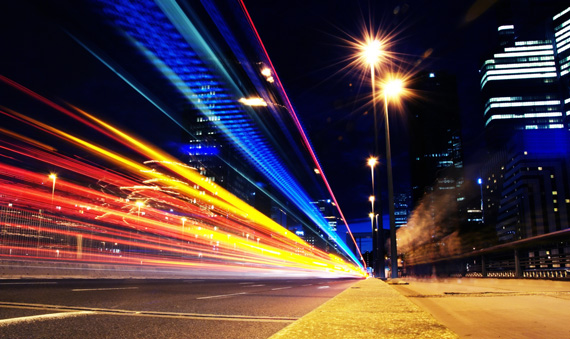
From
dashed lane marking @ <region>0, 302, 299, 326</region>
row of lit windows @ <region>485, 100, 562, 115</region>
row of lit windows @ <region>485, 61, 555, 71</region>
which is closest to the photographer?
dashed lane marking @ <region>0, 302, 299, 326</region>

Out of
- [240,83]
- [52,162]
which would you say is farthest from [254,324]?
[52,162]

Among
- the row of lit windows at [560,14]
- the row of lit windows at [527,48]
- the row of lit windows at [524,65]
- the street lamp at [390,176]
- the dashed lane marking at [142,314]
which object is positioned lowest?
the dashed lane marking at [142,314]

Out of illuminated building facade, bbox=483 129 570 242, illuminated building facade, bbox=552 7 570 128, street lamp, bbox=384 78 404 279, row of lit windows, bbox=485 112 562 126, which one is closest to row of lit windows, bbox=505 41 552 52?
illuminated building facade, bbox=552 7 570 128

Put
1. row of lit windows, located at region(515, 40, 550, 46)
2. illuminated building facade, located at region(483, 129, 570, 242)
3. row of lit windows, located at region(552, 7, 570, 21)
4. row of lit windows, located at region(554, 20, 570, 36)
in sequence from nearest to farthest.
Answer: illuminated building facade, located at region(483, 129, 570, 242)
row of lit windows, located at region(554, 20, 570, 36)
row of lit windows, located at region(552, 7, 570, 21)
row of lit windows, located at region(515, 40, 550, 46)

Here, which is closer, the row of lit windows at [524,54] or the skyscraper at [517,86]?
the skyscraper at [517,86]

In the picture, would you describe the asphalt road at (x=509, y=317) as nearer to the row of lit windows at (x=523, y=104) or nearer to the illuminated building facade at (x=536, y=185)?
the illuminated building facade at (x=536, y=185)

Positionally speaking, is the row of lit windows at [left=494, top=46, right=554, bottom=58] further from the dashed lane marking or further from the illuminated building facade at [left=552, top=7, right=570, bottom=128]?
the dashed lane marking

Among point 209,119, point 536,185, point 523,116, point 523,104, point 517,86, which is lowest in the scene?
point 209,119

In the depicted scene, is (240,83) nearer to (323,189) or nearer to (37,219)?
(37,219)

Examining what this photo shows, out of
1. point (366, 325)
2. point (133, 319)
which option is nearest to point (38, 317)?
point (133, 319)

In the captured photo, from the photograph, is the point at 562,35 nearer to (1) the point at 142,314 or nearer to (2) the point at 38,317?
(1) the point at 142,314

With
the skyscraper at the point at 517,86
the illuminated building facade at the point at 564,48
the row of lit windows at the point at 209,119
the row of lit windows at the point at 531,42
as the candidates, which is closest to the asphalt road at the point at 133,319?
the row of lit windows at the point at 209,119

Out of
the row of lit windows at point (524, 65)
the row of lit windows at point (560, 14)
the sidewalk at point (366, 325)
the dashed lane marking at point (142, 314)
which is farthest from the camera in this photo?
the row of lit windows at point (524, 65)

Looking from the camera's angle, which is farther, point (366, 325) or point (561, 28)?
point (561, 28)
